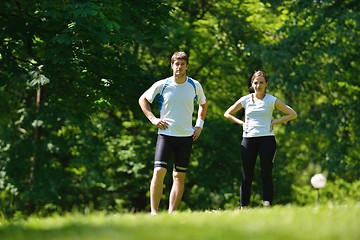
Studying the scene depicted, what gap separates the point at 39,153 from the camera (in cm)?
2509

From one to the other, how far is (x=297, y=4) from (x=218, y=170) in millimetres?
6714

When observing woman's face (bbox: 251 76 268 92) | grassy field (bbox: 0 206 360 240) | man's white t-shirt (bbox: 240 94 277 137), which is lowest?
grassy field (bbox: 0 206 360 240)

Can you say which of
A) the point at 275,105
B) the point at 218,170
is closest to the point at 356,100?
the point at 218,170

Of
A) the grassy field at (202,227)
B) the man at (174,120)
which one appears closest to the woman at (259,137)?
the man at (174,120)

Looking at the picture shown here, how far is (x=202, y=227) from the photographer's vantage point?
5.84 m

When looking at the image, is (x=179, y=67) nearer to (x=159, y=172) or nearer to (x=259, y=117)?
(x=159, y=172)

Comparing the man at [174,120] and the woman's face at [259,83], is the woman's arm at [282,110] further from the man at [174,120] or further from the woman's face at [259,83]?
the man at [174,120]

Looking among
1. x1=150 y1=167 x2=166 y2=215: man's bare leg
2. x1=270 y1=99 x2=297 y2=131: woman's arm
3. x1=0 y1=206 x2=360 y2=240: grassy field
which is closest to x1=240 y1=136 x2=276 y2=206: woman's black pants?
x1=270 y1=99 x2=297 y2=131: woman's arm

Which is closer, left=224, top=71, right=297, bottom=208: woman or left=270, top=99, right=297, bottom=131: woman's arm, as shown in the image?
left=224, top=71, right=297, bottom=208: woman

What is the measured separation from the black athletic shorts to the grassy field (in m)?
Result: 2.63

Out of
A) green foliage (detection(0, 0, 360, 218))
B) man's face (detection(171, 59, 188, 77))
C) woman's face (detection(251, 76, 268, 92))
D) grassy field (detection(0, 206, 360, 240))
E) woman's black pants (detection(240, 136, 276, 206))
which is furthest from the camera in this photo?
green foliage (detection(0, 0, 360, 218))

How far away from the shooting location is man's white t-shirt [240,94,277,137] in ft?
34.2

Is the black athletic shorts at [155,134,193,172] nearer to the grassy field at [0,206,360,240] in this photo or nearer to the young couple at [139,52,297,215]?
the young couple at [139,52,297,215]

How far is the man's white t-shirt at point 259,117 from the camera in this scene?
1043 cm
